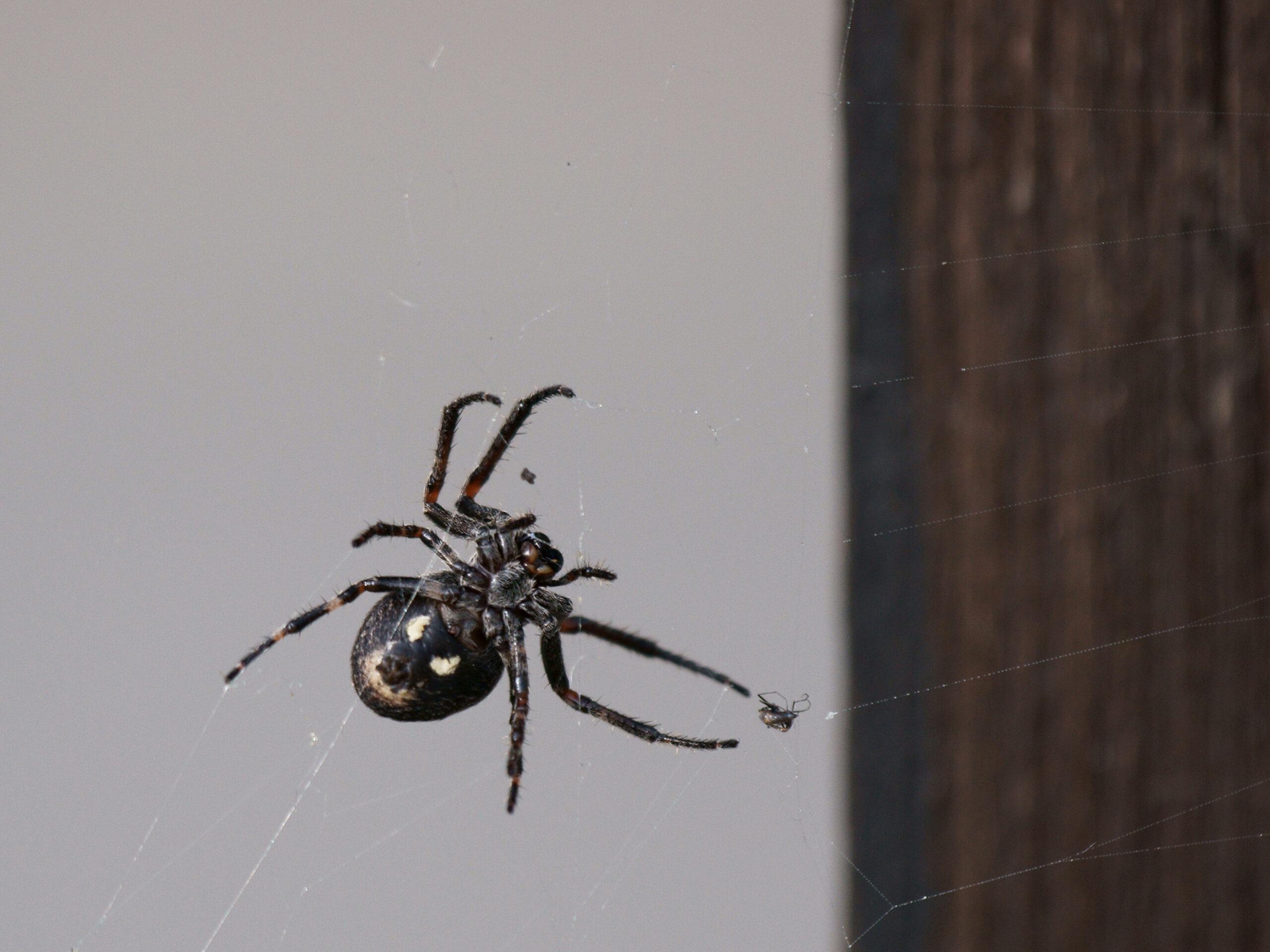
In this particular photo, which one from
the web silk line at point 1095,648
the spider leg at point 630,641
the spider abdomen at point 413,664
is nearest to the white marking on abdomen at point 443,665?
the spider abdomen at point 413,664

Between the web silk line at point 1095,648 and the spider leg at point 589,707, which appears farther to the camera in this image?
the spider leg at point 589,707

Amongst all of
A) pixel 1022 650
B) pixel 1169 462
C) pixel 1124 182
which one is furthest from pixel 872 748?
pixel 1124 182

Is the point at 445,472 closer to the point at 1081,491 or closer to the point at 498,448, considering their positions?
the point at 498,448

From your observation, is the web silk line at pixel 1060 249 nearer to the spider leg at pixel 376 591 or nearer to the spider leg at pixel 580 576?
the spider leg at pixel 580 576

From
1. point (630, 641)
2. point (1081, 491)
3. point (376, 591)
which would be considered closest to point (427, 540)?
point (376, 591)

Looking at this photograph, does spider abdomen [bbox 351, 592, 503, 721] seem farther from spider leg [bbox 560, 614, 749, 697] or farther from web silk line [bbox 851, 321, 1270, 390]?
web silk line [bbox 851, 321, 1270, 390]

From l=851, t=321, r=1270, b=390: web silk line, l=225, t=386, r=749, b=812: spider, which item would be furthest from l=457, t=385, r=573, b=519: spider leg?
l=851, t=321, r=1270, b=390: web silk line
